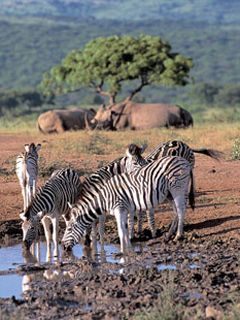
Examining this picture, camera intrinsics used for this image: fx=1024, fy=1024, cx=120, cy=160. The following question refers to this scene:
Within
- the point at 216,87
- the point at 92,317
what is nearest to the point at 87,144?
the point at 92,317

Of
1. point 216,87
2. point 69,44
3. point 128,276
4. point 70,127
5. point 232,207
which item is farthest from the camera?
point 69,44

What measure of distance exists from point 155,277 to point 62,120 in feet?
69.2

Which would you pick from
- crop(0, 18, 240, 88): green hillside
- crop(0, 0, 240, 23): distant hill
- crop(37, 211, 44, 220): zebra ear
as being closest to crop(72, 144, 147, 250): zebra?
crop(37, 211, 44, 220): zebra ear

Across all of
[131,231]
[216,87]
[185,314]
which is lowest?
[185,314]

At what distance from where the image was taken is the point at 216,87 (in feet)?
234

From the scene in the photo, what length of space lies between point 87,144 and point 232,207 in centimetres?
899

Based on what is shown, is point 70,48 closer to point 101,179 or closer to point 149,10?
point 101,179

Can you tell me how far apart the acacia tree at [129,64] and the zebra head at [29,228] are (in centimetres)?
2096

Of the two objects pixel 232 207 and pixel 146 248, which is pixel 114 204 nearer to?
pixel 146 248

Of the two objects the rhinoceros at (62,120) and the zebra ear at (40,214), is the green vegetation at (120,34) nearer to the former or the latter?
the rhinoceros at (62,120)

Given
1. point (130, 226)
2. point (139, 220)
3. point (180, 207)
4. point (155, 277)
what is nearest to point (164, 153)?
point (139, 220)

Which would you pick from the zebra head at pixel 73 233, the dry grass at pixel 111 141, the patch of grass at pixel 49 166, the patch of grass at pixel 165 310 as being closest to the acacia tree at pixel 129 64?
the dry grass at pixel 111 141

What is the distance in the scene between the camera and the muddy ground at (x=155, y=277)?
28.6 ft

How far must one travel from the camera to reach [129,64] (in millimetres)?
33344
